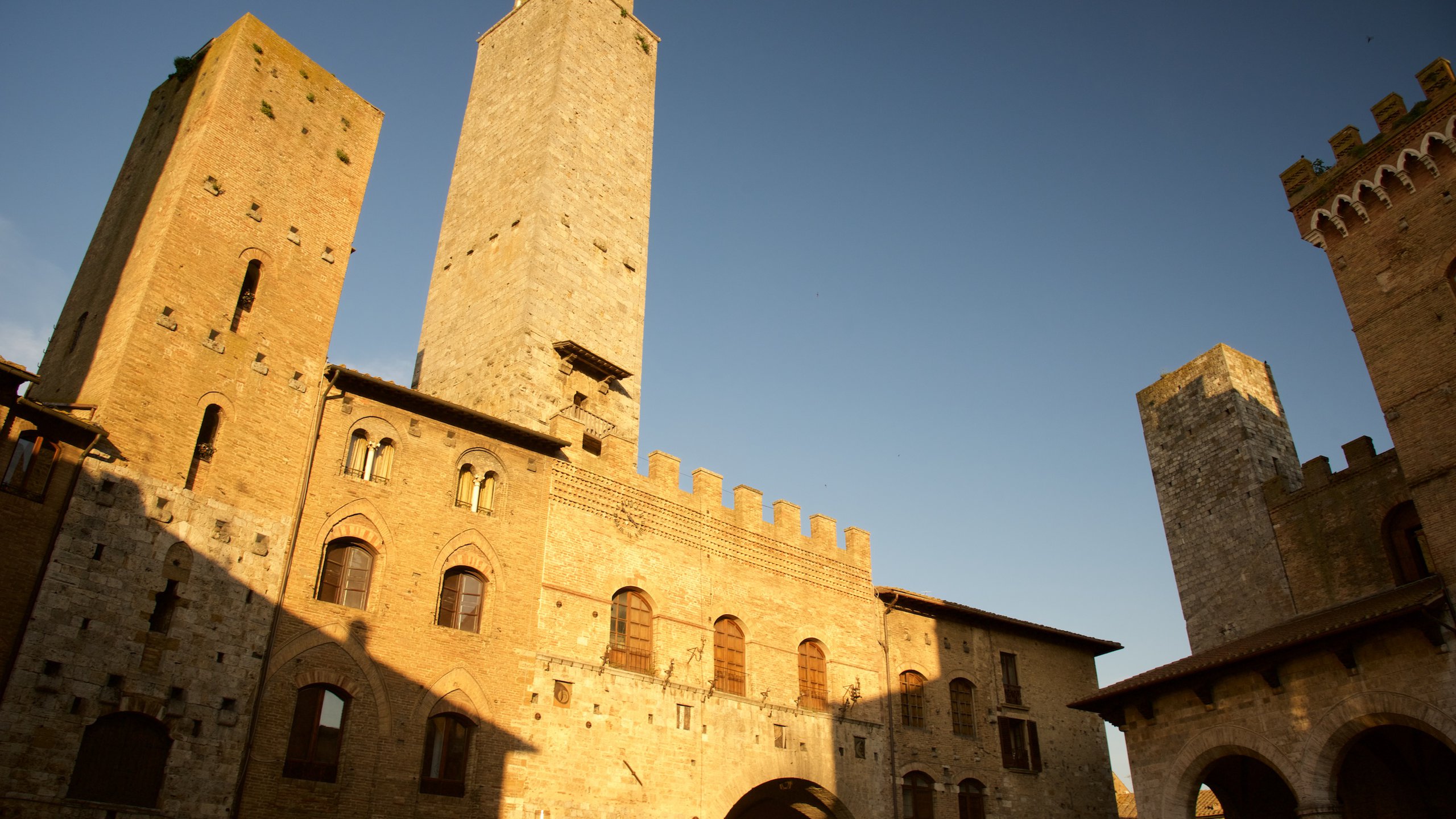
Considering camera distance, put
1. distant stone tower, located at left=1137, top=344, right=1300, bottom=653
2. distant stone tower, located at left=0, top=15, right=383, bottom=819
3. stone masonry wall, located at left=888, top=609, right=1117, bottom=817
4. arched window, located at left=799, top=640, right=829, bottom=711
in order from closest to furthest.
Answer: distant stone tower, located at left=0, top=15, right=383, bottom=819, arched window, located at left=799, top=640, right=829, bottom=711, distant stone tower, located at left=1137, top=344, right=1300, bottom=653, stone masonry wall, located at left=888, top=609, right=1117, bottom=817

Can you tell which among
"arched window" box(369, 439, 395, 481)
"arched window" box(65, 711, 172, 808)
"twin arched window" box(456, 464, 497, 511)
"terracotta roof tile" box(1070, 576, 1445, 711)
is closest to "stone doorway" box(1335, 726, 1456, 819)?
"terracotta roof tile" box(1070, 576, 1445, 711)

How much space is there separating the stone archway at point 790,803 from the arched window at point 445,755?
23.3ft

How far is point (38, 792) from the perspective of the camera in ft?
40.0

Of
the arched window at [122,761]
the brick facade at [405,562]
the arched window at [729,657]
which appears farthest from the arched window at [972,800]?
the arched window at [122,761]

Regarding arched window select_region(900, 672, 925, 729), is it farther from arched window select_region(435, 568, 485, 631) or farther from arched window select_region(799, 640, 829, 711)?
arched window select_region(435, 568, 485, 631)

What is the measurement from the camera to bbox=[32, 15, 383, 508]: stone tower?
15.2m

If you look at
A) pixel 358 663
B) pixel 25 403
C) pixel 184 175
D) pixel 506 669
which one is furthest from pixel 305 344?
pixel 506 669

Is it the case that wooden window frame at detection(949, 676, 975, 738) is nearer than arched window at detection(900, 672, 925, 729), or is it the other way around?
arched window at detection(900, 672, 925, 729)

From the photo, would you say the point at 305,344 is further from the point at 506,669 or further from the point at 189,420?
the point at 506,669

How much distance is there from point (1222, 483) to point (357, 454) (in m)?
21.9

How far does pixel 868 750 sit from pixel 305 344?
15818mm

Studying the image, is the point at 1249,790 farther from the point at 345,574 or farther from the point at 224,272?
the point at 224,272

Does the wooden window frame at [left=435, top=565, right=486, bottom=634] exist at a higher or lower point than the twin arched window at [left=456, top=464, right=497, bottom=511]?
lower

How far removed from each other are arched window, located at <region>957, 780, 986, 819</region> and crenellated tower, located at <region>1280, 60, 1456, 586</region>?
12.7m
